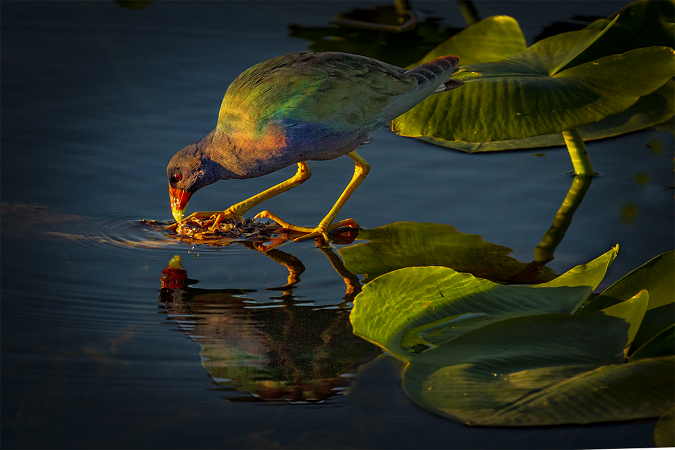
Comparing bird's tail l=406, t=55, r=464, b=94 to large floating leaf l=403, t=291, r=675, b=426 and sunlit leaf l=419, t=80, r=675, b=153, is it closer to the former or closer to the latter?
sunlit leaf l=419, t=80, r=675, b=153

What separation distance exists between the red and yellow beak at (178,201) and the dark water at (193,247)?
8 centimetres

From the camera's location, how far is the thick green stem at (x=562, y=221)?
2084 mm

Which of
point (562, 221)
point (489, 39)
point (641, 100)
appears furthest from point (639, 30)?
point (562, 221)

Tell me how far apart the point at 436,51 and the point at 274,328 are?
5.74 feet

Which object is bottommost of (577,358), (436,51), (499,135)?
(577,358)

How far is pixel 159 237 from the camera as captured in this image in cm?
208

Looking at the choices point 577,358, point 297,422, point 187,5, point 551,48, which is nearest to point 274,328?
point 297,422

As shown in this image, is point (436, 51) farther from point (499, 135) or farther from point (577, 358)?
point (577, 358)

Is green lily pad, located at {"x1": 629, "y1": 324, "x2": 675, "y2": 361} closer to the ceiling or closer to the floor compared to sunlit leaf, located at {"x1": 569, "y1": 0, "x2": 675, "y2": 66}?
closer to the floor

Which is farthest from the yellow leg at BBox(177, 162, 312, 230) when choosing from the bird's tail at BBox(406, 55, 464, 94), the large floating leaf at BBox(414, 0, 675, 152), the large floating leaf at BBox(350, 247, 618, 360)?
the large floating leaf at BBox(350, 247, 618, 360)

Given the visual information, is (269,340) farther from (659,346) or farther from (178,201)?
(659,346)

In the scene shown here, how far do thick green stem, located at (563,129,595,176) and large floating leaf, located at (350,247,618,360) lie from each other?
39.3 inches

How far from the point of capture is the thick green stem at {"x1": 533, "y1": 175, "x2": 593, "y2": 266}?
2084mm

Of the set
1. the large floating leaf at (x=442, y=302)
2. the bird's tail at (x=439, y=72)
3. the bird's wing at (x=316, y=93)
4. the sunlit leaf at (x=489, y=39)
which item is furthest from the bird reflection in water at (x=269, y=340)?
the sunlit leaf at (x=489, y=39)
